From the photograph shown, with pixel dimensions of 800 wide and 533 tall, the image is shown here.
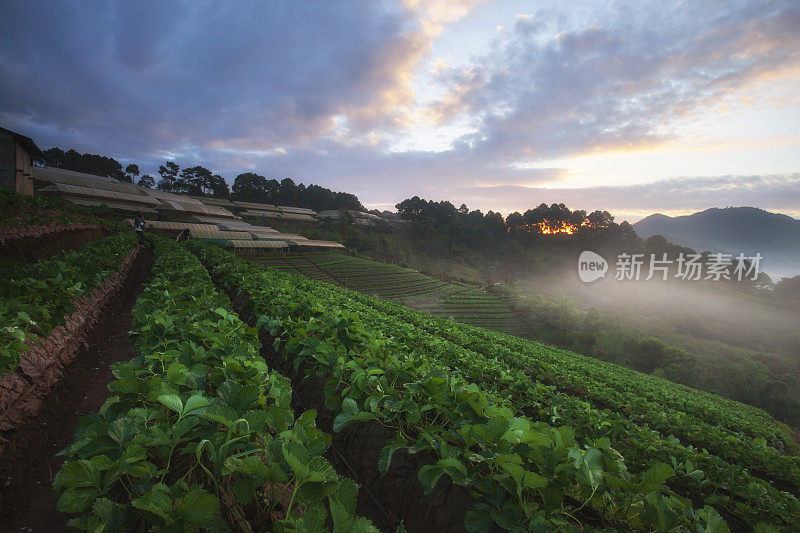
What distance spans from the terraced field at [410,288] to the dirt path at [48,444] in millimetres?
26341

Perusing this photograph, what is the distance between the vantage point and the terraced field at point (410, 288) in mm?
32656

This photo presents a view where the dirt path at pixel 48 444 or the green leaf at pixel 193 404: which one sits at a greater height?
the green leaf at pixel 193 404

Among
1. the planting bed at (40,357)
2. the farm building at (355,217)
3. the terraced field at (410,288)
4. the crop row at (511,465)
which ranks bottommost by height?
the terraced field at (410,288)

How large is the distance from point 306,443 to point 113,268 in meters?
9.96

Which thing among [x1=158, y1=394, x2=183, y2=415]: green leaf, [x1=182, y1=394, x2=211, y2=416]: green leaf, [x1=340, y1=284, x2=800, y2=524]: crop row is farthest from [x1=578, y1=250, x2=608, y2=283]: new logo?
[x1=158, y1=394, x2=183, y2=415]: green leaf

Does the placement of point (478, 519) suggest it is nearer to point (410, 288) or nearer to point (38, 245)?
point (38, 245)

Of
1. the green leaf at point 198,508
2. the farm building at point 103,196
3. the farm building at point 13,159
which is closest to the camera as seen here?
the green leaf at point 198,508

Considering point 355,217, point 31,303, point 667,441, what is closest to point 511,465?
point 667,441

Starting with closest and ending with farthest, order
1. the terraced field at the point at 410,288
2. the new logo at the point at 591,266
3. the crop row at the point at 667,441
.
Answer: the crop row at the point at 667,441 < the terraced field at the point at 410,288 < the new logo at the point at 591,266

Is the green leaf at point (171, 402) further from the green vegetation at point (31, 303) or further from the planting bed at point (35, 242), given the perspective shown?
the planting bed at point (35, 242)

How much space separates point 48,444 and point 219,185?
280ft

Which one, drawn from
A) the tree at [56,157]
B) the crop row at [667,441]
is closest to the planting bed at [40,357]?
the crop row at [667,441]

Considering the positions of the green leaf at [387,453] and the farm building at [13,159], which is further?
the farm building at [13,159]

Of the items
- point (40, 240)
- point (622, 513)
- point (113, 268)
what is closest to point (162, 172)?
point (40, 240)
